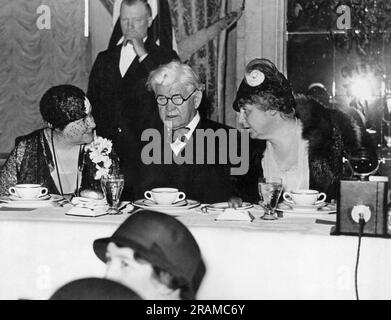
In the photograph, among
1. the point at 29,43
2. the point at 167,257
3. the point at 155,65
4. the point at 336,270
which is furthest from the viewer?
the point at 29,43

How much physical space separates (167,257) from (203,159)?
1.63 meters

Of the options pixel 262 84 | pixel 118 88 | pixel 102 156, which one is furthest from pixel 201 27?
pixel 102 156

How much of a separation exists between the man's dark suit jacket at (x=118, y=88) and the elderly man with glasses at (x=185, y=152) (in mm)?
1827

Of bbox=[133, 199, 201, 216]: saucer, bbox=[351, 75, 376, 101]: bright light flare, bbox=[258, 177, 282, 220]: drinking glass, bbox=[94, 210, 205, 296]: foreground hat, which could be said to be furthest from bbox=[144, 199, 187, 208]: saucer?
bbox=[351, 75, 376, 101]: bright light flare

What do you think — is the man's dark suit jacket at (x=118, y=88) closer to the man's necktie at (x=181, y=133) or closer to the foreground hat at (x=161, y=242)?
the man's necktie at (x=181, y=133)

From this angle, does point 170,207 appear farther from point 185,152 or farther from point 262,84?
point 262,84

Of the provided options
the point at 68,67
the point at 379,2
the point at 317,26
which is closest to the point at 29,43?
the point at 68,67

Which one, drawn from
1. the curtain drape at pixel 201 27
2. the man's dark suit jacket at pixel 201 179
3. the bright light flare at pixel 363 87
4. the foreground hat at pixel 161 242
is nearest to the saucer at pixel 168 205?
the foreground hat at pixel 161 242

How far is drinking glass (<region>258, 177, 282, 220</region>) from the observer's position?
225 cm

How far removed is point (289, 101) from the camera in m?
3.43

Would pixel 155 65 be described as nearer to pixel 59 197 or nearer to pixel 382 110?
pixel 382 110

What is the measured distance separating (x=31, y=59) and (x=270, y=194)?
4.16m
